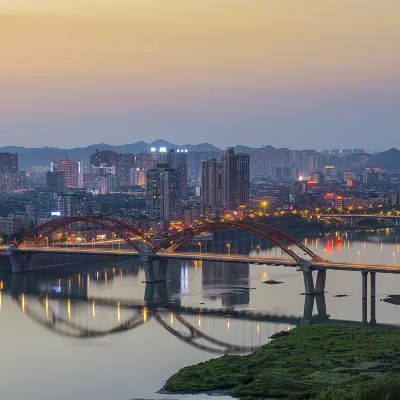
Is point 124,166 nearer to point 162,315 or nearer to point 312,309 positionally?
point 312,309

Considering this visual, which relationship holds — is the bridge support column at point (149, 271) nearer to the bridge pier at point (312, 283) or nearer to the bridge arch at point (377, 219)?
the bridge pier at point (312, 283)

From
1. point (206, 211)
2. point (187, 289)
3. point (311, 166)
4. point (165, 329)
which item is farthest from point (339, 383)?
point (311, 166)

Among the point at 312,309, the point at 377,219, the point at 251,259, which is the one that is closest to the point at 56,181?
the point at 377,219

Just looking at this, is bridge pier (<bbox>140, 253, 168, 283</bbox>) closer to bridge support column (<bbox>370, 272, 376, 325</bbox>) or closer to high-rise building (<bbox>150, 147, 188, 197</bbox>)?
bridge support column (<bbox>370, 272, 376, 325</bbox>)

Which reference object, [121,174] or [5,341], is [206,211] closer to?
[5,341]

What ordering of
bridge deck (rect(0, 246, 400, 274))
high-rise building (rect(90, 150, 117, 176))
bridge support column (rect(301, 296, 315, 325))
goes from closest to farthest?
1. bridge support column (rect(301, 296, 315, 325))
2. bridge deck (rect(0, 246, 400, 274))
3. high-rise building (rect(90, 150, 117, 176))

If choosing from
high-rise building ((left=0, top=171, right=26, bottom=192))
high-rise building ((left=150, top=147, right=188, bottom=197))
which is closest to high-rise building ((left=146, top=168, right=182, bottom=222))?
high-rise building ((left=150, top=147, right=188, bottom=197))

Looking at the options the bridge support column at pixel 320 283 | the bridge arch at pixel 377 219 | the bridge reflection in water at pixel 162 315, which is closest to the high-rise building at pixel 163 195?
the bridge arch at pixel 377 219
